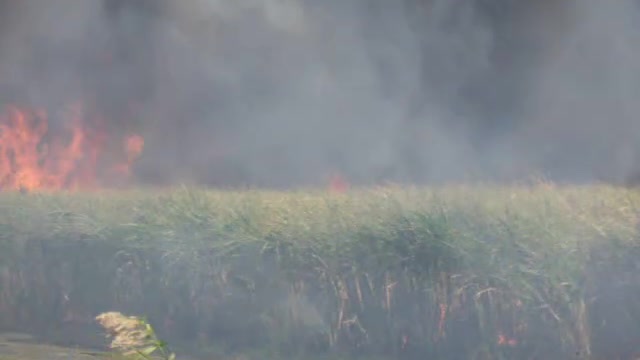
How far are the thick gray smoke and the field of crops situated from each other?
14.0 ft

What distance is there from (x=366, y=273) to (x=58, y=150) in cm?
1065

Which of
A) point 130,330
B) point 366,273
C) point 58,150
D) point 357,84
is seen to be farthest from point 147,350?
point 58,150

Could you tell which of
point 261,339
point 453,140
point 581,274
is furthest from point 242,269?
point 453,140

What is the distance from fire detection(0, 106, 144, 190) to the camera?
18781 mm

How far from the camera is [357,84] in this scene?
55.4 ft

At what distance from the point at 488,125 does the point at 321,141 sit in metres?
2.84

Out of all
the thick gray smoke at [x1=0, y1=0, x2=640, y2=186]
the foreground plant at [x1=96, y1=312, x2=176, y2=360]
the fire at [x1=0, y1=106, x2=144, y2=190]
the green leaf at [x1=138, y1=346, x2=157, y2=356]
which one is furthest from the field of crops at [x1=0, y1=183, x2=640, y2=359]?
the fire at [x1=0, y1=106, x2=144, y2=190]

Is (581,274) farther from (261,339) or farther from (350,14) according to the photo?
Answer: (350,14)

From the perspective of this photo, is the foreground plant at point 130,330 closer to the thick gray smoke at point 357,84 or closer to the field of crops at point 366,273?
the field of crops at point 366,273

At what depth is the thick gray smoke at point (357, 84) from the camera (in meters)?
15.6

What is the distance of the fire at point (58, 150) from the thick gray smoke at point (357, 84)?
38cm

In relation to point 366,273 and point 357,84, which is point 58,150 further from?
point 366,273

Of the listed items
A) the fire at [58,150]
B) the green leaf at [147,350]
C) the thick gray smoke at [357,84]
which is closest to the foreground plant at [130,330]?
the green leaf at [147,350]

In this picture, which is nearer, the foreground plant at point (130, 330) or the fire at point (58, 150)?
the foreground plant at point (130, 330)
